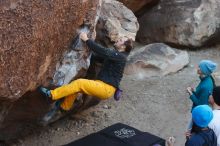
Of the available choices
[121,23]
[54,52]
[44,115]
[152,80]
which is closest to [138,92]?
[152,80]

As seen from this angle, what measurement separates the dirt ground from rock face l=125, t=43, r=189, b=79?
0.46ft

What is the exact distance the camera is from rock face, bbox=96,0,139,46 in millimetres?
6727

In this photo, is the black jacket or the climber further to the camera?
the black jacket

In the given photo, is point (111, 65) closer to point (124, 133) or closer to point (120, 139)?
point (124, 133)

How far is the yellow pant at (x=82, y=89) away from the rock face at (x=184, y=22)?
14.2 feet

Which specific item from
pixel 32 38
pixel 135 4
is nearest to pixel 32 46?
pixel 32 38

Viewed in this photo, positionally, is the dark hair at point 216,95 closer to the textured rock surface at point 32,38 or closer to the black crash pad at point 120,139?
the black crash pad at point 120,139

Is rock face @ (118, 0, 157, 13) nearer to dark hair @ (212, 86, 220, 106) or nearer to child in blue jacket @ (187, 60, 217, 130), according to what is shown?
child in blue jacket @ (187, 60, 217, 130)

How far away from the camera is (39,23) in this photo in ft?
16.8

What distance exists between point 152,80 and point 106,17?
1.82 meters

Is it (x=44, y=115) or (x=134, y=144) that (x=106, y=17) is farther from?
(x=134, y=144)

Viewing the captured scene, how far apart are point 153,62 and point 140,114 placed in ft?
4.69

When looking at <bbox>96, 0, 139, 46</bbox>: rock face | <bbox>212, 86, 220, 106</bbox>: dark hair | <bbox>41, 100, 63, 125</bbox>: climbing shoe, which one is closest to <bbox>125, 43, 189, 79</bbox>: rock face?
<bbox>96, 0, 139, 46</bbox>: rock face

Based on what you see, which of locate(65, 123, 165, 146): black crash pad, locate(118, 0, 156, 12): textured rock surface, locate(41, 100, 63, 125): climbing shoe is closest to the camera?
locate(65, 123, 165, 146): black crash pad
